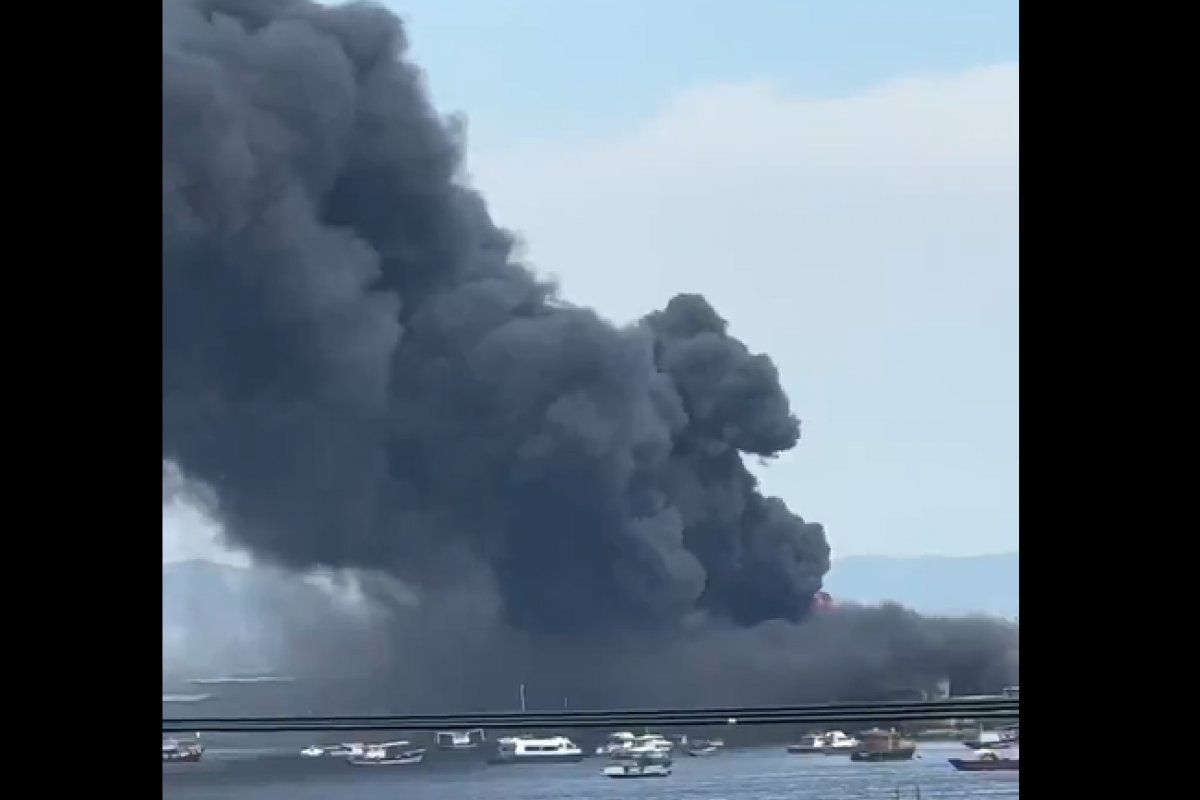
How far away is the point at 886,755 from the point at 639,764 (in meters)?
0.94

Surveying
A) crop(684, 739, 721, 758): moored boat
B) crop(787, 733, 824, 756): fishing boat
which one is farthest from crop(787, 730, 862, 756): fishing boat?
crop(684, 739, 721, 758): moored boat

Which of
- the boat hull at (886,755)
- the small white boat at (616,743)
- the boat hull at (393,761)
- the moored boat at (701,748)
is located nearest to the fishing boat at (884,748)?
the boat hull at (886,755)

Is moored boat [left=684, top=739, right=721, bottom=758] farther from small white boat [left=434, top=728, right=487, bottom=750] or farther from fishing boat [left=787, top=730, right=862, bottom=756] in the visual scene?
small white boat [left=434, top=728, right=487, bottom=750]

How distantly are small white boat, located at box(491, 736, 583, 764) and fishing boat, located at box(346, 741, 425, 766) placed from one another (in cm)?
35

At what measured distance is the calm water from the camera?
4809 mm

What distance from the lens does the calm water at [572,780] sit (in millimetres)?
4809

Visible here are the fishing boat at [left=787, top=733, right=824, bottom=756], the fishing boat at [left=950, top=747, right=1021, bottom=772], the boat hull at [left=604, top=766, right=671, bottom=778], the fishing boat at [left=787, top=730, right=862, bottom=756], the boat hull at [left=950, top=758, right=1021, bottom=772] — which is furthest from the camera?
the fishing boat at [left=787, top=733, right=824, bottom=756]

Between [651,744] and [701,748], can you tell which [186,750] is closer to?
[651,744]
